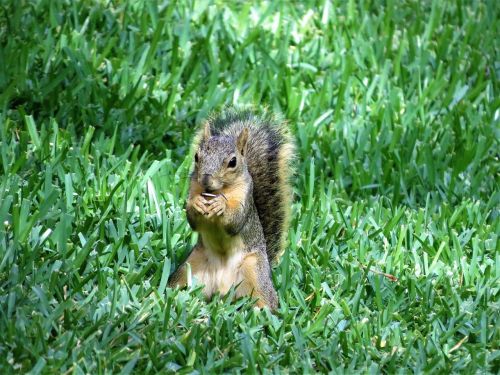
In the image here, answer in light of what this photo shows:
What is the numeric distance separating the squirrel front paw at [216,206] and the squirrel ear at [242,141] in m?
0.28

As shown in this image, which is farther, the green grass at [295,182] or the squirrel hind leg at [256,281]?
the squirrel hind leg at [256,281]

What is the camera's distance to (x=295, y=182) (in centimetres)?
552

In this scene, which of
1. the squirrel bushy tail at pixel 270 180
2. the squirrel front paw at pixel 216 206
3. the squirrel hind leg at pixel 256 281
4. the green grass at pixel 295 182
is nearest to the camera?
the green grass at pixel 295 182

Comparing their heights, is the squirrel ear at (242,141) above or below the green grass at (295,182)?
above

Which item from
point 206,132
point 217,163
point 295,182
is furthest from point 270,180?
point 295,182

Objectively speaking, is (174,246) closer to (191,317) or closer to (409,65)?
(191,317)

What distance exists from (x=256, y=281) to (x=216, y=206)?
35 cm

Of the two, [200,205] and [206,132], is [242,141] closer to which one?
[206,132]

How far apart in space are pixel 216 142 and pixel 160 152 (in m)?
1.40

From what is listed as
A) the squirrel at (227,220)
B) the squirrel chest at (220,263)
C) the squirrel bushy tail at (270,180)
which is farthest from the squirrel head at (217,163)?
the squirrel bushy tail at (270,180)

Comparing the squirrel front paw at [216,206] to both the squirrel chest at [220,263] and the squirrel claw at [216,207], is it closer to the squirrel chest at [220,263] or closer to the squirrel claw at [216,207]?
the squirrel claw at [216,207]

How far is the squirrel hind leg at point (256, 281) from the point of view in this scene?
4.32m

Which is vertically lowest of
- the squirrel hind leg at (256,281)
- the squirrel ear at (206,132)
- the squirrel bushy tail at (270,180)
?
the squirrel hind leg at (256,281)

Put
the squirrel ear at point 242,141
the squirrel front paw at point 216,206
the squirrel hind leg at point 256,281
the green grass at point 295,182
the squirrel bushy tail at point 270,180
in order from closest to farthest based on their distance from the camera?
the green grass at point 295,182 → the squirrel front paw at point 216,206 → the squirrel hind leg at point 256,281 → the squirrel ear at point 242,141 → the squirrel bushy tail at point 270,180
